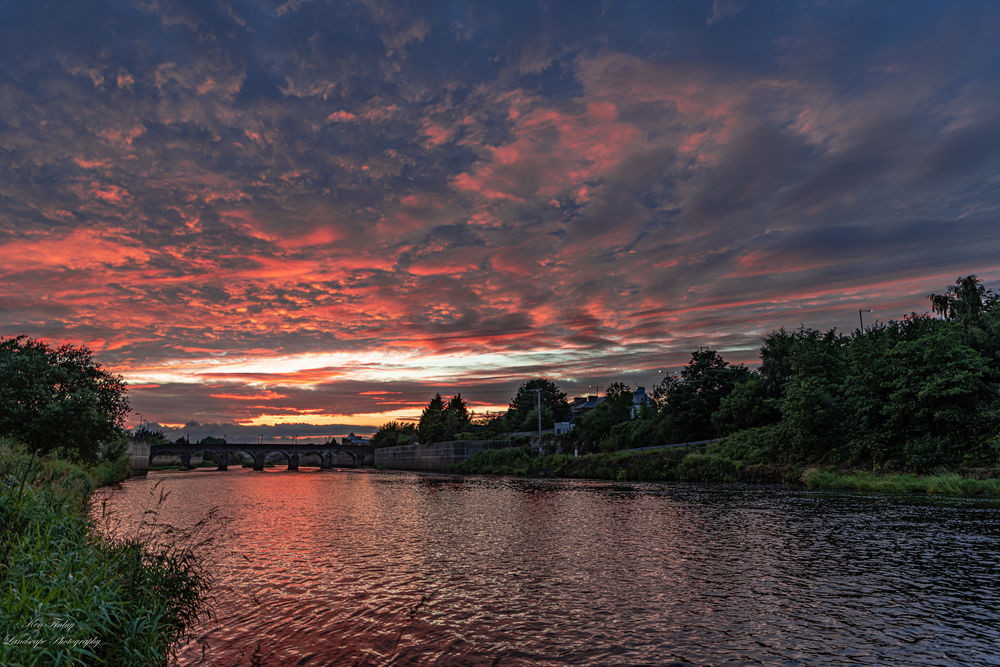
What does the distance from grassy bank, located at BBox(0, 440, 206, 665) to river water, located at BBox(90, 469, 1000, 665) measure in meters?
1.67

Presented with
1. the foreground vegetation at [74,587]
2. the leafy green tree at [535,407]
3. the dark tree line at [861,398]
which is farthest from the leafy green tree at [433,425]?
the foreground vegetation at [74,587]

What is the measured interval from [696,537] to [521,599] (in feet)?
41.6

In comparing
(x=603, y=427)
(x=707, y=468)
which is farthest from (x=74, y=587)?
(x=603, y=427)

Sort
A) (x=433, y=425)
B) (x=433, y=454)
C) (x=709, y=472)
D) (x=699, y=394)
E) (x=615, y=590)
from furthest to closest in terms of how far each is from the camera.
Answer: (x=433, y=425) → (x=433, y=454) → (x=699, y=394) → (x=709, y=472) → (x=615, y=590)

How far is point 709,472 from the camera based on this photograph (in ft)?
202

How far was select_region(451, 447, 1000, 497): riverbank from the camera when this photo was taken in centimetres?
4031

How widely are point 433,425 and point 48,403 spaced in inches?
4654

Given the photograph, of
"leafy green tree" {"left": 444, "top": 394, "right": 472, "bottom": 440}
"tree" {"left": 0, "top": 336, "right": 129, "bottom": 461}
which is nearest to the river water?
"tree" {"left": 0, "top": 336, "right": 129, "bottom": 461}

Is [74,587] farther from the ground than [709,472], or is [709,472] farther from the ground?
[74,587]

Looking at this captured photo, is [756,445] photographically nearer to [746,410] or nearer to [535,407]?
[746,410]

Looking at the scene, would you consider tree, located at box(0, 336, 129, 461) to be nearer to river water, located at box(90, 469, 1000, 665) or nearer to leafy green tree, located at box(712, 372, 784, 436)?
river water, located at box(90, 469, 1000, 665)

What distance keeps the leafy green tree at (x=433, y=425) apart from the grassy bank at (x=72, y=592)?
149 meters

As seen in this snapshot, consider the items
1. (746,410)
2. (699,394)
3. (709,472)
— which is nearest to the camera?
(709,472)

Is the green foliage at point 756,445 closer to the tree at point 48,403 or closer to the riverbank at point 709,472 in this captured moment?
the riverbank at point 709,472
